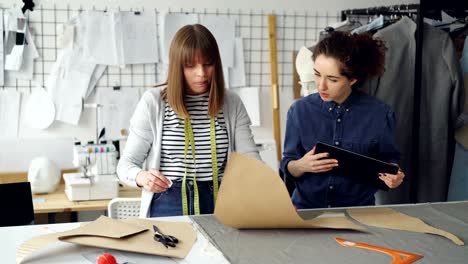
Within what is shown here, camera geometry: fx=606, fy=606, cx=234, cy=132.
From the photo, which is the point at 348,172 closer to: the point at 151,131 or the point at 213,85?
the point at 213,85

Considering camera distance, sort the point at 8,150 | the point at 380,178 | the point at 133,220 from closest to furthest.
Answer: the point at 133,220 < the point at 380,178 < the point at 8,150

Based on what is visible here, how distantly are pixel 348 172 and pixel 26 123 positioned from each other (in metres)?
1.84

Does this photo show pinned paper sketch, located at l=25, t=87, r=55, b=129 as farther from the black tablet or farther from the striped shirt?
the black tablet

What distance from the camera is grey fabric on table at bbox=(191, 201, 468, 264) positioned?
4.44 ft

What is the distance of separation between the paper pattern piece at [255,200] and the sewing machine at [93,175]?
52.4 inches

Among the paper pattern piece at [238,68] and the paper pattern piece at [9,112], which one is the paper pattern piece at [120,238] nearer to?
the paper pattern piece at [9,112]

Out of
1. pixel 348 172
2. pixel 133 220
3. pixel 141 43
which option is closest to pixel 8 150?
pixel 141 43

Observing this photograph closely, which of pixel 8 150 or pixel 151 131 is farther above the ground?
pixel 151 131

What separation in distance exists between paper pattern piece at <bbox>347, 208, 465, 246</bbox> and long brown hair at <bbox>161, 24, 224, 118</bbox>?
56 cm

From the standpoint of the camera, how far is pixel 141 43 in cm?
313

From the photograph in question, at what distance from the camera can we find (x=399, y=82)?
269 cm

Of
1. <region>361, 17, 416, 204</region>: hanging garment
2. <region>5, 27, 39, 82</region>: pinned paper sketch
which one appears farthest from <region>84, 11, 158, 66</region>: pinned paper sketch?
<region>361, 17, 416, 204</region>: hanging garment

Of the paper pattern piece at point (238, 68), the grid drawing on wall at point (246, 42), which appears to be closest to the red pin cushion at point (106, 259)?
the grid drawing on wall at point (246, 42)

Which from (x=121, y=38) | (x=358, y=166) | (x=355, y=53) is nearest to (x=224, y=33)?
(x=121, y=38)
